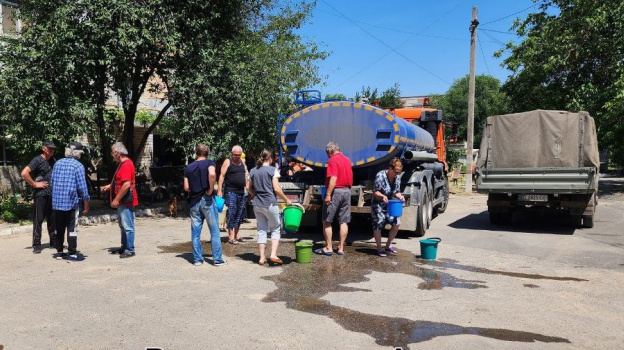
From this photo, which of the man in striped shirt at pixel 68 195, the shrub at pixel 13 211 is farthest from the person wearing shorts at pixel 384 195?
the shrub at pixel 13 211

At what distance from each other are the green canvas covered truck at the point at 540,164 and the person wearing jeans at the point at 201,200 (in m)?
6.73

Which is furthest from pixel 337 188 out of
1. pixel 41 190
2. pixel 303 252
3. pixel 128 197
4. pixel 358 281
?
pixel 41 190

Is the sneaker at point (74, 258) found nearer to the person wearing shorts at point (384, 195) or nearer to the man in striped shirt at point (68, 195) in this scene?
the man in striped shirt at point (68, 195)

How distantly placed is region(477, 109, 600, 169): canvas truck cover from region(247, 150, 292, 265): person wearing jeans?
650cm

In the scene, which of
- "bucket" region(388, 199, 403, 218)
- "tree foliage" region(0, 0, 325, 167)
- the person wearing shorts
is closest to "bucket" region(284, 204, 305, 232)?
the person wearing shorts

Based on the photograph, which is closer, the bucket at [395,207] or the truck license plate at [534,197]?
the bucket at [395,207]

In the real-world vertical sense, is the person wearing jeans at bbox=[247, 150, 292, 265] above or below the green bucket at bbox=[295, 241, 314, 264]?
above

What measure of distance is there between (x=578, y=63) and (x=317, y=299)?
20.1 metres

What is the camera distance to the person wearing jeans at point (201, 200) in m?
6.98

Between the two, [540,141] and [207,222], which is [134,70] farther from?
[540,141]

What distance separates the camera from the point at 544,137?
11.3 meters

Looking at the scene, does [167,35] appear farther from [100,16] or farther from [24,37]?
[24,37]

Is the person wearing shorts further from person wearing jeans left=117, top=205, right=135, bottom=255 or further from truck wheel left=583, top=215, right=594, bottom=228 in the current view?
truck wheel left=583, top=215, right=594, bottom=228

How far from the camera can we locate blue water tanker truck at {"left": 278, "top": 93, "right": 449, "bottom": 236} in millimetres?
8930
